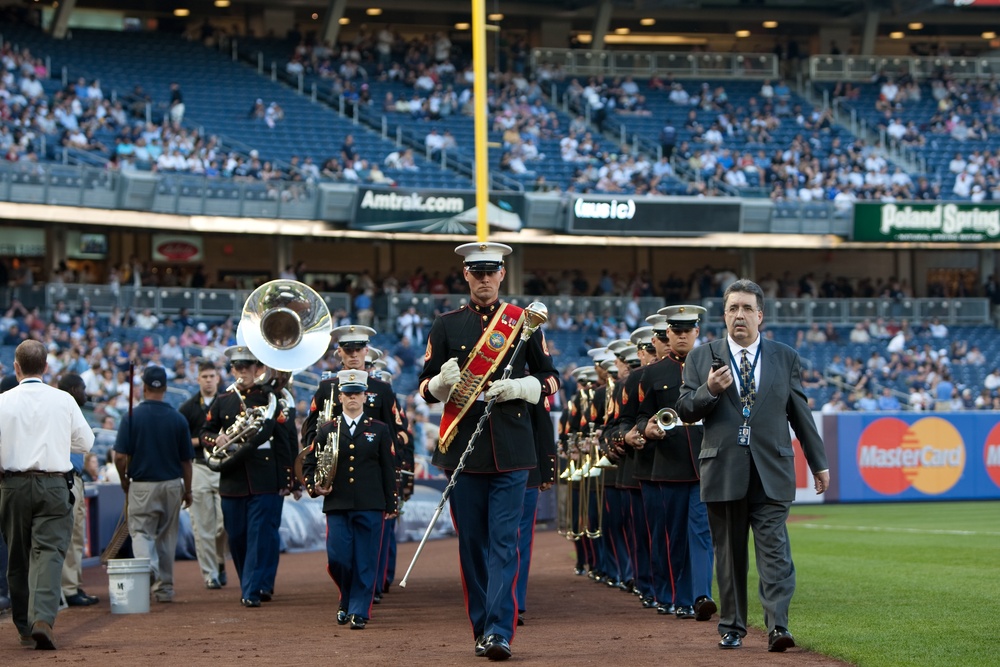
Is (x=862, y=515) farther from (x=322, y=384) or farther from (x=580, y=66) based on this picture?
(x=580, y=66)

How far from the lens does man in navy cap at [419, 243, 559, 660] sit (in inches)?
345

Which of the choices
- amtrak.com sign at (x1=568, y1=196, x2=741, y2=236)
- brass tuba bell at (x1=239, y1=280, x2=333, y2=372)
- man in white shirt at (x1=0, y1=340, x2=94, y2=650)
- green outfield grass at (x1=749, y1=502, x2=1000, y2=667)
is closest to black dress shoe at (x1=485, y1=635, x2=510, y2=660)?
green outfield grass at (x1=749, y1=502, x2=1000, y2=667)

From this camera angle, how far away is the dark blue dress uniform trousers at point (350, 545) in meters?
11.1

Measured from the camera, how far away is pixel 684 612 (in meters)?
11.1

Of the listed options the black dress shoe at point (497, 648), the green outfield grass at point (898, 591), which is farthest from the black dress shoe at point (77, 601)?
A: the black dress shoe at point (497, 648)

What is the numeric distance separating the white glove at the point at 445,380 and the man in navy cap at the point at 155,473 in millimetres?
5020

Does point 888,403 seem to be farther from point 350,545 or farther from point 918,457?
point 350,545

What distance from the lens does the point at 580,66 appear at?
44.9 meters

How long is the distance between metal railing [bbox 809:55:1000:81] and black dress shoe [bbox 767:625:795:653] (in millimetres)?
39782

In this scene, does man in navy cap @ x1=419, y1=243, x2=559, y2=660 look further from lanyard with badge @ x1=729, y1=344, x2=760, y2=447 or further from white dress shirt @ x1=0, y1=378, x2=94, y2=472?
white dress shirt @ x1=0, y1=378, x2=94, y2=472

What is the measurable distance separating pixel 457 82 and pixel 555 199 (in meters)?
7.11

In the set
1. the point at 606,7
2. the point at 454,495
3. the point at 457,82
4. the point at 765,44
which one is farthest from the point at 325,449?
the point at 765,44

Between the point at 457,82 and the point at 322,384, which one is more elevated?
the point at 457,82

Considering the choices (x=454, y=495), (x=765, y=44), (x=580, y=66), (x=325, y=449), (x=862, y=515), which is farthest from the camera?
(x=765, y=44)
